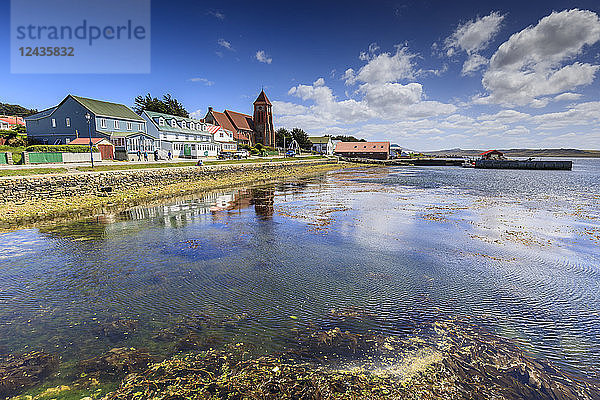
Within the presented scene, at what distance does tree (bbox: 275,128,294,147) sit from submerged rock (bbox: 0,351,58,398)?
116598mm

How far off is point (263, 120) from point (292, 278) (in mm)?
107978

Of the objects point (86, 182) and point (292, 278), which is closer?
point (292, 278)

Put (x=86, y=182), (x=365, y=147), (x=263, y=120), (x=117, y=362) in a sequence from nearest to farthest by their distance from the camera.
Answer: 1. (x=117, y=362)
2. (x=86, y=182)
3. (x=263, y=120)
4. (x=365, y=147)

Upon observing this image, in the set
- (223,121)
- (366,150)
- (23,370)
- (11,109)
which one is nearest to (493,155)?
(366,150)

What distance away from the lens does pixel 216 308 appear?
26.2 ft

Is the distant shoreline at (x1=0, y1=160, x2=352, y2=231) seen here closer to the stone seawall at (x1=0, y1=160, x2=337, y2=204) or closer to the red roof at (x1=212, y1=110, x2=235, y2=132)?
the stone seawall at (x1=0, y1=160, x2=337, y2=204)

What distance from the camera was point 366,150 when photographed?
130m

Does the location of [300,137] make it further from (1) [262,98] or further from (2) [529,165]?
(2) [529,165]

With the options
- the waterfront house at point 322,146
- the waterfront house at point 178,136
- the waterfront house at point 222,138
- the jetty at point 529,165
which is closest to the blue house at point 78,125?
the waterfront house at point 178,136

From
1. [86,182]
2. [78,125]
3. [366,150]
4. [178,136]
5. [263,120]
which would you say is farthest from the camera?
[366,150]

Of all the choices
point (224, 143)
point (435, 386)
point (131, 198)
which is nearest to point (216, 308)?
point (435, 386)

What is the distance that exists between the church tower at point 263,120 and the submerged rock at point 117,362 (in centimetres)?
10887

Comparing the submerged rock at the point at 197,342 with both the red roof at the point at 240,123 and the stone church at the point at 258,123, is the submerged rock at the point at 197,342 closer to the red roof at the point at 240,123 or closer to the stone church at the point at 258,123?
the red roof at the point at 240,123

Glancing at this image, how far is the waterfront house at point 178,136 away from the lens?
61156mm
